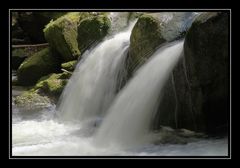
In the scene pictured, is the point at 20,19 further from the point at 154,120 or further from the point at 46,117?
the point at 154,120

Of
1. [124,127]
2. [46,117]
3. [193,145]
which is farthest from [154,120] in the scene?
[46,117]

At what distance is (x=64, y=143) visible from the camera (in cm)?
708

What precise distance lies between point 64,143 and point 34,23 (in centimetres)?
1203

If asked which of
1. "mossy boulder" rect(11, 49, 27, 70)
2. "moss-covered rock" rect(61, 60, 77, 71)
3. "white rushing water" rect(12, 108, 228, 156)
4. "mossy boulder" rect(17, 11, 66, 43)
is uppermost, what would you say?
"mossy boulder" rect(17, 11, 66, 43)

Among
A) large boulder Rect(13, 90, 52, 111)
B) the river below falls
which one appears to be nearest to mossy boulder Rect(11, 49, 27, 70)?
large boulder Rect(13, 90, 52, 111)

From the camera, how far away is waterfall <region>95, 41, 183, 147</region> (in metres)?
6.82

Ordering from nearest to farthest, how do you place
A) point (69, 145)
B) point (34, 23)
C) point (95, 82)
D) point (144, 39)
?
1. point (69, 145)
2. point (144, 39)
3. point (95, 82)
4. point (34, 23)

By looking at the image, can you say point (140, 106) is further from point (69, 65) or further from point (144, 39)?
point (69, 65)

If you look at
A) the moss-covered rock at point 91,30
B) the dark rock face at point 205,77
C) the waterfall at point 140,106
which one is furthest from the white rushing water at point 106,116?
the moss-covered rock at point 91,30

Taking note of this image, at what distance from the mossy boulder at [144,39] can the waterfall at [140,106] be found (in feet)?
1.02

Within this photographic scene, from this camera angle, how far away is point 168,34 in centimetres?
773

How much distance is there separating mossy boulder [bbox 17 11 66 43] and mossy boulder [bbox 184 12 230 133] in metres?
11.7

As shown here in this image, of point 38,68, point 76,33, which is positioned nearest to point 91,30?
point 76,33

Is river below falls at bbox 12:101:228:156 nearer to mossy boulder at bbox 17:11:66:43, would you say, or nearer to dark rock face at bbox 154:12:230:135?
dark rock face at bbox 154:12:230:135
